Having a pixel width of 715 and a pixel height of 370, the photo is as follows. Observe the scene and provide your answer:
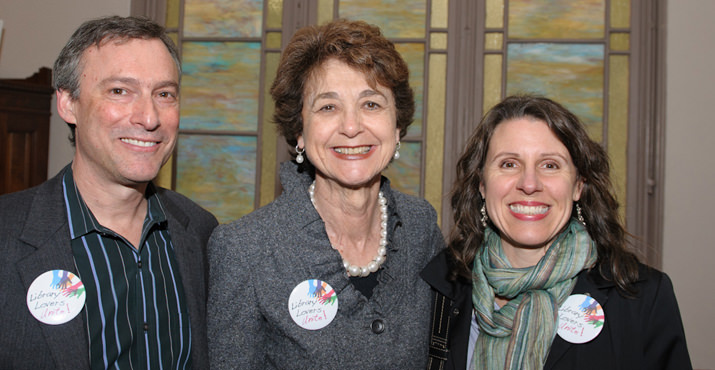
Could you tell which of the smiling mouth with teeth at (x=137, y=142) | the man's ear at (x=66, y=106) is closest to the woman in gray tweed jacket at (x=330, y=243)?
the smiling mouth with teeth at (x=137, y=142)

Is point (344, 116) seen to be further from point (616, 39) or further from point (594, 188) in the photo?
point (616, 39)

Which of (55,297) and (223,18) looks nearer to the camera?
(55,297)

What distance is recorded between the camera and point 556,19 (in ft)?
13.6

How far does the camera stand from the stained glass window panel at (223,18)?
439cm

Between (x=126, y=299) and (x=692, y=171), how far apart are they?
3.84 meters

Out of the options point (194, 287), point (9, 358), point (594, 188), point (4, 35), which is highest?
point (4, 35)

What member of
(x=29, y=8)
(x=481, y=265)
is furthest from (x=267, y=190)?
(x=481, y=265)

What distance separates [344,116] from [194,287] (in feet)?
2.52

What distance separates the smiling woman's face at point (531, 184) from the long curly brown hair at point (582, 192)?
1.5 inches

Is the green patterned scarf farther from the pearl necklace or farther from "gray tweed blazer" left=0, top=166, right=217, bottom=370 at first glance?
"gray tweed blazer" left=0, top=166, right=217, bottom=370

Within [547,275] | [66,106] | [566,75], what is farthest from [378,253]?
[566,75]

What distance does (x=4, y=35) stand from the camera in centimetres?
440

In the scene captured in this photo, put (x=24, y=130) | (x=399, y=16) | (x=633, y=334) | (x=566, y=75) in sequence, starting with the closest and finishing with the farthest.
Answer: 1. (x=633, y=334)
2. (x=24, y=130)
3. (x=566, y=75)
4. (x=399, y=16)

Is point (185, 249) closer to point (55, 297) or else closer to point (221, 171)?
point (55, 297)
